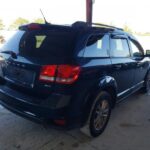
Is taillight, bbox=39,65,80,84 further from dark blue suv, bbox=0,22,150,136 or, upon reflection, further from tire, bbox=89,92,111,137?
tire, bbox=89,92,111,137

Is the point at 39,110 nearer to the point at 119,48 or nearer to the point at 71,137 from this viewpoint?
the point at 71,137

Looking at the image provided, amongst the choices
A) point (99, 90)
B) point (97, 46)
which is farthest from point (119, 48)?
point (99, 90)

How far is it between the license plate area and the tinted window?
0.21 meters

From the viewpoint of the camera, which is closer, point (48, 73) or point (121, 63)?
point (48, 73)

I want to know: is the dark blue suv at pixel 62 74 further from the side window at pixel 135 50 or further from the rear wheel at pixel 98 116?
the side window at pixel 135 50

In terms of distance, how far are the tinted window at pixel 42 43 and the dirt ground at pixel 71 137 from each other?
1.15 metres

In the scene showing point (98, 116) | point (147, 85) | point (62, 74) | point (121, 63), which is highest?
point (62, 74)

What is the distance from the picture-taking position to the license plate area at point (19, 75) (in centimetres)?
246

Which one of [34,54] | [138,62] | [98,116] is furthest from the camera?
[138,62]

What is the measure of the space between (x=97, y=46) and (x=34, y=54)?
2.73 feet

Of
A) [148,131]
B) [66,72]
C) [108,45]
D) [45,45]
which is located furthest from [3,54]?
[148,131]

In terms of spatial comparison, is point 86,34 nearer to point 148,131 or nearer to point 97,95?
point 97,95

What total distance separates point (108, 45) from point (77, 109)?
113 cm

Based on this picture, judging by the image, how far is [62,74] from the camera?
2.30 metres
